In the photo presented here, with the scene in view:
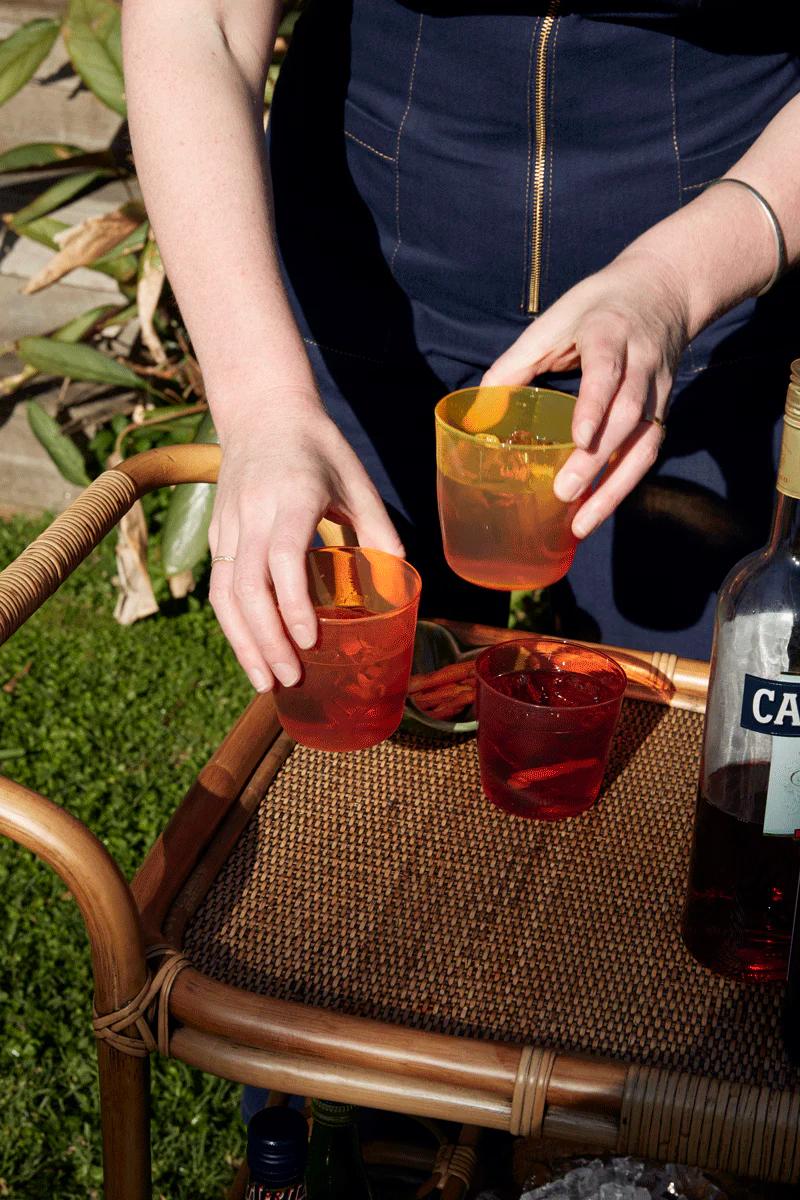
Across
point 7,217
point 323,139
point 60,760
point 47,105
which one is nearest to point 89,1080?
point 60,760

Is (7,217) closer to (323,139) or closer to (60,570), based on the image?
(323,139)

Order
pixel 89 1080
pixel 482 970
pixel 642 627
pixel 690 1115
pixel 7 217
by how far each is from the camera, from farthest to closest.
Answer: pixel 7 217
pixel 89 1080
pixel 642 627
pixel 482 970
pixel 690 1115

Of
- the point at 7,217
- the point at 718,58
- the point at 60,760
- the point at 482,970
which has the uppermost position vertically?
the point at 718,58

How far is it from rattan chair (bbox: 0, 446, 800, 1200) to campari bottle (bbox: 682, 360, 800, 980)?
0.04 metres

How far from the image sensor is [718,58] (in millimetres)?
1084

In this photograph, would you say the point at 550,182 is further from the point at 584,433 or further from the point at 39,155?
the point at 39,155

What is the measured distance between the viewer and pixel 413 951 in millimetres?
869

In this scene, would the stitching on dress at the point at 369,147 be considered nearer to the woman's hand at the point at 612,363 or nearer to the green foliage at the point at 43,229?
the woman's hand at the point at 612,363

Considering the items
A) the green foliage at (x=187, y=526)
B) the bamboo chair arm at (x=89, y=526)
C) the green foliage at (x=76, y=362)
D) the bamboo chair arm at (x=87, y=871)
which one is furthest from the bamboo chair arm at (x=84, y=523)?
the green foliage at (x=76, y=362)

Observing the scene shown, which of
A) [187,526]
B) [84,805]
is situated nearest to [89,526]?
[84,805]

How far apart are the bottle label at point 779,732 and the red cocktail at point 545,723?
0.18 metres

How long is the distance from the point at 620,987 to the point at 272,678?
30cm

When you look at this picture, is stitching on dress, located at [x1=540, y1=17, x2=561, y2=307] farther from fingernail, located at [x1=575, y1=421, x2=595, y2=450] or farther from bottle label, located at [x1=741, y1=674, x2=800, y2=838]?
bottle label, located at [x1=741, y1=674, x2=800, y2=838]

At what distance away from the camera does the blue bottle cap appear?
0.82 m
